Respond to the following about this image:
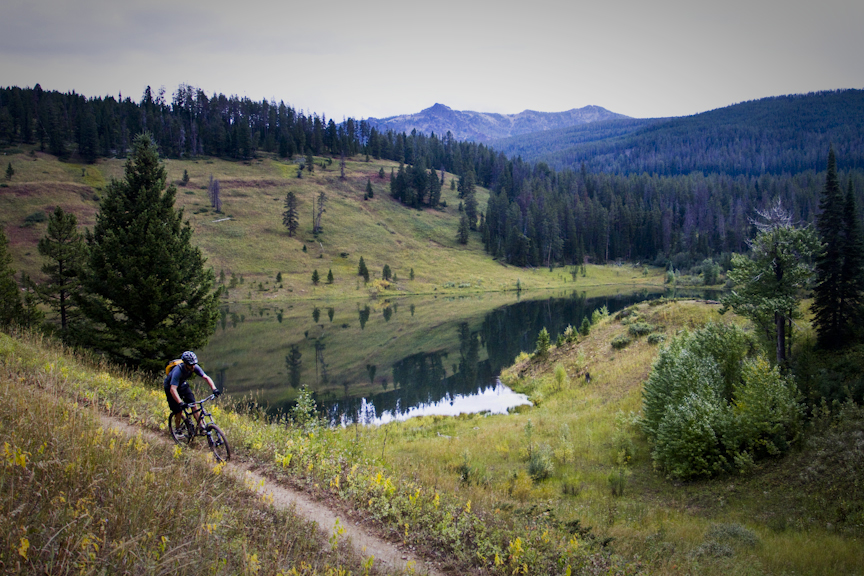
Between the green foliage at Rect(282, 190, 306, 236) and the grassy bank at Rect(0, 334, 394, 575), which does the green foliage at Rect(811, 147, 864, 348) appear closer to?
the grassy bank at Rect(0, 334, 394, 575)

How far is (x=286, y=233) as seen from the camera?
8688 centimetres

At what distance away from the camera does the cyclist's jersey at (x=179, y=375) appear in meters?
7.93

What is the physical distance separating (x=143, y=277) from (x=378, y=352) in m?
23.2

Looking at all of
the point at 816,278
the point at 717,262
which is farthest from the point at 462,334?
the point at 717,262

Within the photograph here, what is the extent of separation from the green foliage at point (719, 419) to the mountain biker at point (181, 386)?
1207 cm

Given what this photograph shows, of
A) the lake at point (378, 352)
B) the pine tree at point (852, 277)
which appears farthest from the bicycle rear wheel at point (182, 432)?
the pine tree at point (852, 277)

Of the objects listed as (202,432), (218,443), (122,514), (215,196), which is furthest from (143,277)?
(215,196)

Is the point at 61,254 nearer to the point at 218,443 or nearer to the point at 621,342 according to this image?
the point at 218,443

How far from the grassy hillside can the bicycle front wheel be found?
6148 centimetres

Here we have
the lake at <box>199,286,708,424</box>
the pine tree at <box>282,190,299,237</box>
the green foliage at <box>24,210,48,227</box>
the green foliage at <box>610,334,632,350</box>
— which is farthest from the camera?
the pine tree at <box>282,190,299,237</box>

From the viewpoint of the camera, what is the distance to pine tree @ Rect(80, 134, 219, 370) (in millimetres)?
15914

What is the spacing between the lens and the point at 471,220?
114 metres

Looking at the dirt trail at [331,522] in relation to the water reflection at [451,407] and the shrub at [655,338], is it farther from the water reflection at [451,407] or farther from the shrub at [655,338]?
the shrub at [655,338]

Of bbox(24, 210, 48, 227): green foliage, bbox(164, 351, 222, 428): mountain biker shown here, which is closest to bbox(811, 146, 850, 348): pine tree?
bbox(164, 351, 222, 428): mountain biker
